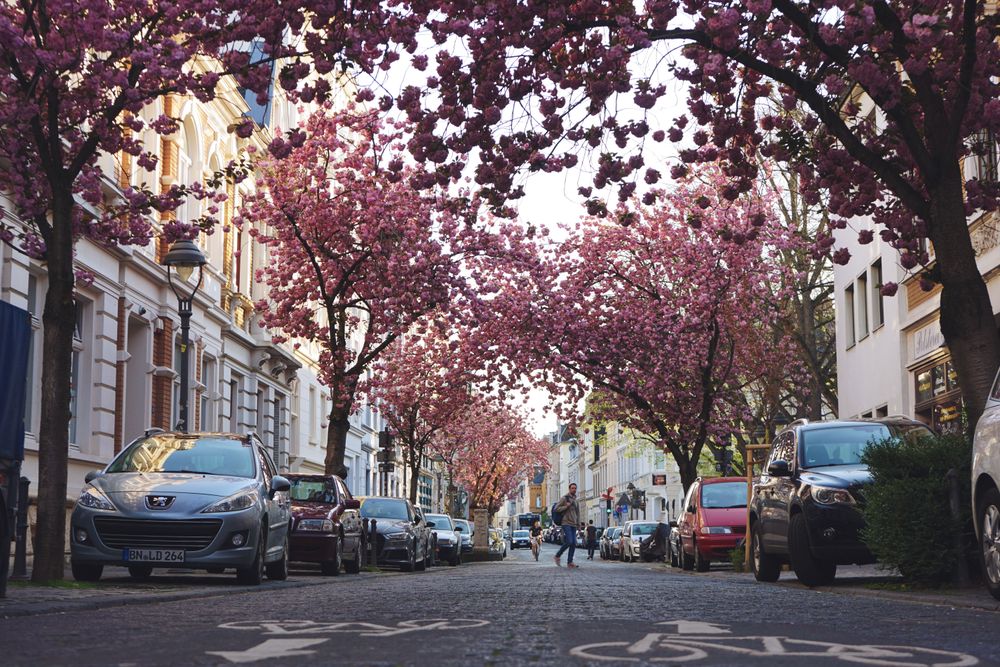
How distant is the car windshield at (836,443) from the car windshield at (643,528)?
28.8 m

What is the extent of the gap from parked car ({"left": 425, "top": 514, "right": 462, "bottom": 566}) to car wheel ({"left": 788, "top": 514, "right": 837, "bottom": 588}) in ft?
80.0

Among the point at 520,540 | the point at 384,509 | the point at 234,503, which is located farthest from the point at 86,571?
the point at 520,540

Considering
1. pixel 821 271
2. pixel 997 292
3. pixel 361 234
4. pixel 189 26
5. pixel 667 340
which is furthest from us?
pixel 821 271

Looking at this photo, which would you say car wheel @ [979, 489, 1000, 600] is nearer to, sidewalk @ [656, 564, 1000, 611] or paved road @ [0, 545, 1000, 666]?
sidewalk @ [656, 564, 1000, 611]

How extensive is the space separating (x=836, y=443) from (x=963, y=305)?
345 centimetres

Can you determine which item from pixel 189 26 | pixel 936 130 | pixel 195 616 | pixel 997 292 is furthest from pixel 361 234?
pixel 195 616

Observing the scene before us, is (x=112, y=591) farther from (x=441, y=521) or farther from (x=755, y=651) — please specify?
(x=441, y=521)

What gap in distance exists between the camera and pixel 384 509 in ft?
102

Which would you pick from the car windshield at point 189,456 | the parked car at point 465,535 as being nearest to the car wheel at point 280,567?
the car windshield at point 189,456

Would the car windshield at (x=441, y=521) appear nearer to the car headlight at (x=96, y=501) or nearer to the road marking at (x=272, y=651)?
the car headlight at (x=96, y=501)

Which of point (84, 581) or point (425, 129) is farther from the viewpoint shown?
point (84, 581)

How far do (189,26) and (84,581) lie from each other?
19.4 ft

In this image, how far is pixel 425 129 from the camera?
14.3 metres

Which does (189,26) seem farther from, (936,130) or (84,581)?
(936,130)
